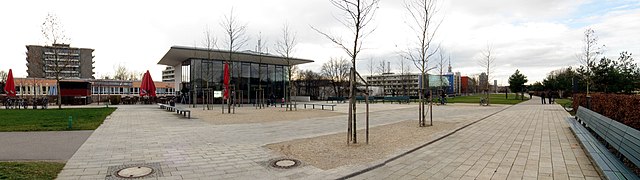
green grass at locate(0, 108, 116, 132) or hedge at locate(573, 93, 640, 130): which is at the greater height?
hedge at locate(573, 93, 640, 130)

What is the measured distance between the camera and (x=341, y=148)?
757 cm

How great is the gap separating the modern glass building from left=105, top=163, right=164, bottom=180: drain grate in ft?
86.0

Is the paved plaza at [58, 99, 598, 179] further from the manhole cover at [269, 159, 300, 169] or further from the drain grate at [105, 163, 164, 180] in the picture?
the manhole cover at [269, 159, 300, 169]

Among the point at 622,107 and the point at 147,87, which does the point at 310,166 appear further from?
the point at 147,87

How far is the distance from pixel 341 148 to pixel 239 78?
3238 cm

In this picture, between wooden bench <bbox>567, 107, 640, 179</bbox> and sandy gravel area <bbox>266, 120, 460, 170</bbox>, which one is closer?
wooden bench <bbox>567, 107, 640, 179</bbox>

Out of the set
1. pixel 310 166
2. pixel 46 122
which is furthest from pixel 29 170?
pixel 46 122

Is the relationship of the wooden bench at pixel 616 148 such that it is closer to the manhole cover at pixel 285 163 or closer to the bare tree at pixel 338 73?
the manhole cover at pixel 285 163

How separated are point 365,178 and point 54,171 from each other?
5.13m

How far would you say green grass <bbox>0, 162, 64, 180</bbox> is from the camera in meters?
4.84

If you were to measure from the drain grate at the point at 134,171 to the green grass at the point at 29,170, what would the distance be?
77 centimetres

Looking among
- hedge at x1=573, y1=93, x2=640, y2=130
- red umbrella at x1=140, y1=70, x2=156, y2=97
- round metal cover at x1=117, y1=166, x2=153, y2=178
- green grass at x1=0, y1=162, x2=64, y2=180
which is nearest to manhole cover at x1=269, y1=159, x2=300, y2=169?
round metal cover at x1=117, y1=166, x2=153, y2=178

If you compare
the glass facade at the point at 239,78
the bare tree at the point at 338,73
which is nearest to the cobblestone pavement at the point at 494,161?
the glass facade at the point at 239,78

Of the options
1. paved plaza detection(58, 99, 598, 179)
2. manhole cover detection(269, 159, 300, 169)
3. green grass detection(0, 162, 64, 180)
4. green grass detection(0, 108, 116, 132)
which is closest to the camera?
green grass detection(0, 162, 64, 180)
